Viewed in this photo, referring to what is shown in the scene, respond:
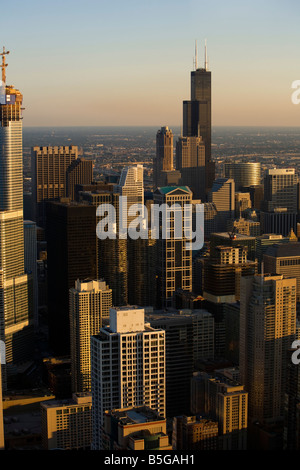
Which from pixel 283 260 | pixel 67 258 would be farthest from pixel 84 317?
pixel 283 260

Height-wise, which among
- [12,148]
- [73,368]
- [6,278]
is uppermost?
[12,148]

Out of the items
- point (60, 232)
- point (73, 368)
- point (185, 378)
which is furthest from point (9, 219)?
point (185, 378)

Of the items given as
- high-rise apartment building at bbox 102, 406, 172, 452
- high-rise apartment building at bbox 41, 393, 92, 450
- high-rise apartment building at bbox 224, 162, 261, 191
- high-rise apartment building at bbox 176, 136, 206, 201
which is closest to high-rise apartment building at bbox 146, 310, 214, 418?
high-rise apartment building at bbox 41, 393, 92, 450

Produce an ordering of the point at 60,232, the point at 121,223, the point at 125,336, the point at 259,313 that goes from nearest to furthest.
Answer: the point at 125,336, the point at 259,313, the point at 60,232, the point at 121,223

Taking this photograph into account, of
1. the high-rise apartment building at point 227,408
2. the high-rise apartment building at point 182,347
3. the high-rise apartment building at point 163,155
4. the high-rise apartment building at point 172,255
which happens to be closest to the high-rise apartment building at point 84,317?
the high-rise apartment building at point 182,347

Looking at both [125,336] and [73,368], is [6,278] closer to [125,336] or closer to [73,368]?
[73,368]

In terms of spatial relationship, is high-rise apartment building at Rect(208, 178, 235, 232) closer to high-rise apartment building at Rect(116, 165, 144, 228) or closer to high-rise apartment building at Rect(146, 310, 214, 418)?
high-rise apartment building at Rect(116, 165, 144, 228)
